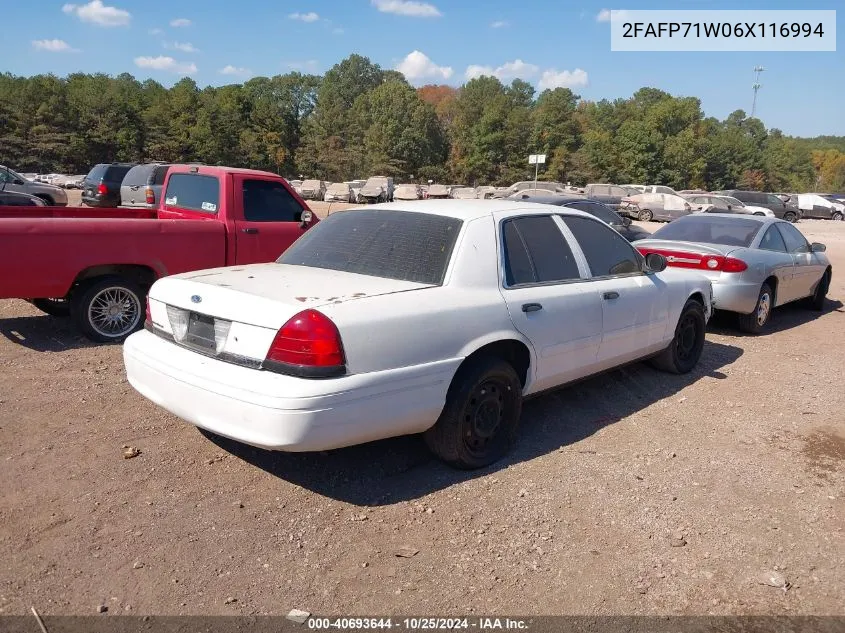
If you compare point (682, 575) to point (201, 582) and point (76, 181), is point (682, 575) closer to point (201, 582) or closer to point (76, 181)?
point (201, 582)

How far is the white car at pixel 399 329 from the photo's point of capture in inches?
136

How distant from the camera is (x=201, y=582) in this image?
9.89 ft

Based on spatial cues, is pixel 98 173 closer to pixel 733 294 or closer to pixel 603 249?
pixel 733 294

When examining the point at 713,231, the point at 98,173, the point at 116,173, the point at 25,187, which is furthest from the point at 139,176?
the point at 713,231

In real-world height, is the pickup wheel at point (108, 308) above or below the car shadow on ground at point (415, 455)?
above

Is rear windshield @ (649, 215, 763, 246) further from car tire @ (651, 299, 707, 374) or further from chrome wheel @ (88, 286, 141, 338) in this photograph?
chrome wheel @ (88, 286, 141, 338)

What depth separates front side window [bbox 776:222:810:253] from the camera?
9.40 m

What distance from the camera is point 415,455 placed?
446cm

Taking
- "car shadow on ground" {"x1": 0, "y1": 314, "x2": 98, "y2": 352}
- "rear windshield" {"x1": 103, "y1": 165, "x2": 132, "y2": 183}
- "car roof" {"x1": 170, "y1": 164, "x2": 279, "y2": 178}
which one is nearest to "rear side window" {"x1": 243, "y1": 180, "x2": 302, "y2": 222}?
"car roof" {"x1": 170, "y1": 164, "x2": 279, "y2": 178}

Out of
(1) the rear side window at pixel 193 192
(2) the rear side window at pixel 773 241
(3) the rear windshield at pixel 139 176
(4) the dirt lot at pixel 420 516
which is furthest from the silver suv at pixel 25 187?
(2) the rear side window at pixel 773 241

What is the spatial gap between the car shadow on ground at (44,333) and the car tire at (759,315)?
7.31m

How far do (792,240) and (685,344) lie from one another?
13.9ft

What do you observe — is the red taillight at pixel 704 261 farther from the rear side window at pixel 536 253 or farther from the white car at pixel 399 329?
the rear side window at pixel 536 253

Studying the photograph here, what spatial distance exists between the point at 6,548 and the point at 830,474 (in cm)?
473
